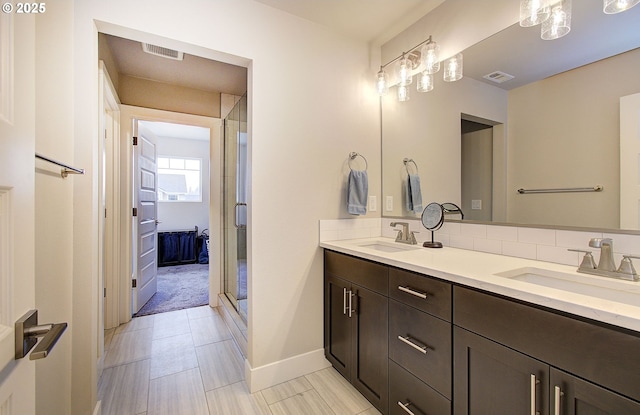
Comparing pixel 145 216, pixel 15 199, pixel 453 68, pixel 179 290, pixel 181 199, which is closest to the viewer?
pixel 15 199

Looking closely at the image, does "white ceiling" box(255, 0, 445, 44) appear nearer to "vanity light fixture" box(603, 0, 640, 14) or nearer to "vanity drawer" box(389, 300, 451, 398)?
"vanity light fixture" box(603, 0, 640, 14)

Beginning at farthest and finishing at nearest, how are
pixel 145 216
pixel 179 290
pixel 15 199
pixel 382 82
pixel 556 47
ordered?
pixel 179 290 → pixel 145 216 → pixel 382 82 → pixel 556 47 → pixel 15 199

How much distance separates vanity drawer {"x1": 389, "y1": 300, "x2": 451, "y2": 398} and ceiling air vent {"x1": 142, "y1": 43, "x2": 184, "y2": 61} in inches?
97.2

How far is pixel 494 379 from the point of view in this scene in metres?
0.98

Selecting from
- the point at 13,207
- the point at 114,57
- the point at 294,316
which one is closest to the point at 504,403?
the point at 294,316

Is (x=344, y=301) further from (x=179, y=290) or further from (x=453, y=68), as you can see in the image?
(x=179, y=290)

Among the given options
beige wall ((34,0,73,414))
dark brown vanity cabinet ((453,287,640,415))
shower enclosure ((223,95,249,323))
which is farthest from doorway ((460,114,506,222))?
beige wall ((34,0,73,414))

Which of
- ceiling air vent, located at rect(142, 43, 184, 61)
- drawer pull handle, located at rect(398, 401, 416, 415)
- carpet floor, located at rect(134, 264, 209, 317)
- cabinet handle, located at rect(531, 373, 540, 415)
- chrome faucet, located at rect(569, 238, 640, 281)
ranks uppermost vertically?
ceiling air vent, located at rect(142, 43, 184, 61)

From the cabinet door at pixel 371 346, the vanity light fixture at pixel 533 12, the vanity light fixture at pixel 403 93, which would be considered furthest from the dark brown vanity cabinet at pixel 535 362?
the vanity light fixture at pixel 403 93

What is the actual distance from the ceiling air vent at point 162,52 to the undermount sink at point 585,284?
8.83ft

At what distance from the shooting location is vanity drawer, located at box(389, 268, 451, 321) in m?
1.15

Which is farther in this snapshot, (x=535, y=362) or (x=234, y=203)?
(x=234, y=203)

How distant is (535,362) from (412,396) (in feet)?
2.04

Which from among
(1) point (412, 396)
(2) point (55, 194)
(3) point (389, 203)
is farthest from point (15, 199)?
(3) point (389, 203)
